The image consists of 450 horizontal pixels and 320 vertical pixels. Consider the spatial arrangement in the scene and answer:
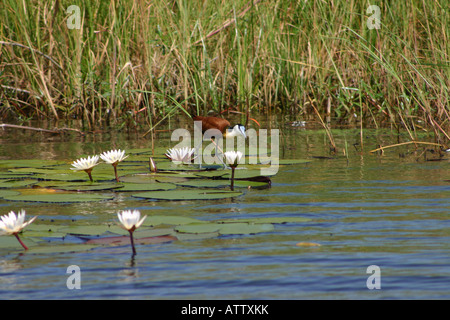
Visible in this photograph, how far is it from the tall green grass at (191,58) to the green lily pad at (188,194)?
3.55 metres

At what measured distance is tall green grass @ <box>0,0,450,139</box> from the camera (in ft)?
25.2

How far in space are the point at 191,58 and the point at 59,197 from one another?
4.47 metres

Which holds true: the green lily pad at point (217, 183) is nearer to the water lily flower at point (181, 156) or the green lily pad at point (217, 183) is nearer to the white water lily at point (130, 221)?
the water lily flower at point (181, 156)

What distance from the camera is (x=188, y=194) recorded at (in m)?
4.00

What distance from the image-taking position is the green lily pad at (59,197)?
389 centimetres

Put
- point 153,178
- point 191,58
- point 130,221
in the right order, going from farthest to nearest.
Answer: point 191,58 < point 153,178 < point 130,221

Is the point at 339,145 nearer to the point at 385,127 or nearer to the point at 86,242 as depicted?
the point at 385,127

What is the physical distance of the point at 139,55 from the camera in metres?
8.16

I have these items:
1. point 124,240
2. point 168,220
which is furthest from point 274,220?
point 124,240

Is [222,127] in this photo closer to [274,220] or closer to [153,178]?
[153,178]

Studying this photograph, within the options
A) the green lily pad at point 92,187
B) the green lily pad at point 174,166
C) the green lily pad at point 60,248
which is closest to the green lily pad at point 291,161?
the green lily pad at point 174,166

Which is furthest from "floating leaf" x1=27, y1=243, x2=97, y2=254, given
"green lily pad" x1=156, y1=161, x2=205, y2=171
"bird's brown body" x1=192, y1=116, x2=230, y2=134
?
"bird's brown body" x1=192, y1=116, x2=230, y2=134

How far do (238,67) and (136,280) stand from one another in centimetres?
571

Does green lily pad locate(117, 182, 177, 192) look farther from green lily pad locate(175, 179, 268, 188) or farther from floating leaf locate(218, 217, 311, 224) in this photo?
floating leaf locate(218, 217, 311, 224)
